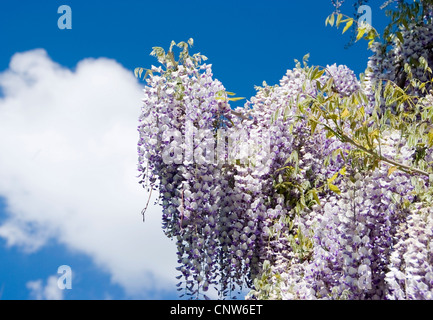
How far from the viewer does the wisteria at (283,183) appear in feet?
12.1

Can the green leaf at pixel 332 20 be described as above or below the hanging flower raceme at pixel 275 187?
above

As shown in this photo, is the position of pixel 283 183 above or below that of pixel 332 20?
below

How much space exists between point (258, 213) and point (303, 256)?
534 millimetres

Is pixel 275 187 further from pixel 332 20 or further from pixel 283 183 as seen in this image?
pixel 332 20

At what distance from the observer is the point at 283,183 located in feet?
15.6

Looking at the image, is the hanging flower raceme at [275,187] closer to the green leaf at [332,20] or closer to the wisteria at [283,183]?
the wisteria at [283,183]

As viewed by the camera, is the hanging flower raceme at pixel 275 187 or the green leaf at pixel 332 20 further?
the green leaf at pixel 332 20

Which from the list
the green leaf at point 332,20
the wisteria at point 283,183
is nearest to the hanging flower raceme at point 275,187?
the wisteria at point 283,183

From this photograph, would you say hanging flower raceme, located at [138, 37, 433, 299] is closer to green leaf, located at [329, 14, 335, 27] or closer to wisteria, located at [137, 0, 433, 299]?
wisteria, located at [137, 0, 433, 299]

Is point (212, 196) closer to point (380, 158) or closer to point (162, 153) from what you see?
point (162, 153)

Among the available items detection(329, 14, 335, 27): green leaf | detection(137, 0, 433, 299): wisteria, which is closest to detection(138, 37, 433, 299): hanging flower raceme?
detection(137, 0, 433, 299): wisteria

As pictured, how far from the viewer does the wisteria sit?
3.68 meters

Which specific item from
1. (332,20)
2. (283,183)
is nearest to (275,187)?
(283,183)
